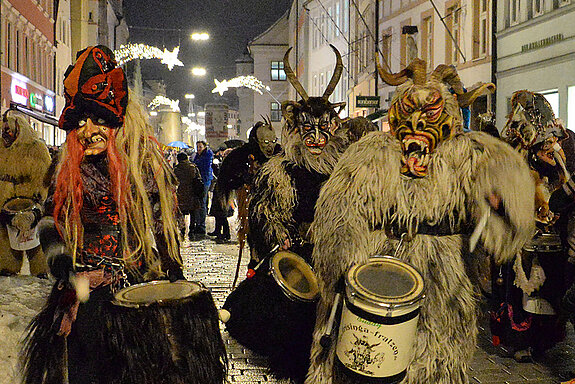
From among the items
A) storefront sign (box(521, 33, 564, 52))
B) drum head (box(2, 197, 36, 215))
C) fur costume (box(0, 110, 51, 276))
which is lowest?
drum head (box(2, 197, 36, 215))

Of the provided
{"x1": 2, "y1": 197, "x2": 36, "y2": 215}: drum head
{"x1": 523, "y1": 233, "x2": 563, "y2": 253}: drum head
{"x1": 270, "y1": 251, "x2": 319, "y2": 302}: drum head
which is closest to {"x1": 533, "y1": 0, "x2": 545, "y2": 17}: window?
{"x1": 523, "y1": 233, "x2": 563, "y2": 253}: drum head

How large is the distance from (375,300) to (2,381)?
10.7ft

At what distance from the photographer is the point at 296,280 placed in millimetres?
4965

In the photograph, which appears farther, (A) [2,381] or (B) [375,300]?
(A) [2,381]

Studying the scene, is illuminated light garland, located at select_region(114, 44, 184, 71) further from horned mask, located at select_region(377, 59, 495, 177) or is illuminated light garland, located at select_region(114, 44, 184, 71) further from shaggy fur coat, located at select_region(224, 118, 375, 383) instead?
horned mask, located at select_region(377, 59, 495, 177)

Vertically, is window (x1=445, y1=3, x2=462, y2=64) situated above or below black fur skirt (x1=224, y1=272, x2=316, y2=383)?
above

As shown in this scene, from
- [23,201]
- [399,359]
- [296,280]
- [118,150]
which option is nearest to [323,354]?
[399,359]

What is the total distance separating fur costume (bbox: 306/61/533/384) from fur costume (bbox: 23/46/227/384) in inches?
34.8

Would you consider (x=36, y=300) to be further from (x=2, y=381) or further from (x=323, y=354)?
(x=323, y=354)

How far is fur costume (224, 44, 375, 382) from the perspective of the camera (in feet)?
18.1

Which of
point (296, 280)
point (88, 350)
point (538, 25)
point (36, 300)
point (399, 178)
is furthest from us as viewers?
point (538, 25)

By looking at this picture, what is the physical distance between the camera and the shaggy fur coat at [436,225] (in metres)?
3.79

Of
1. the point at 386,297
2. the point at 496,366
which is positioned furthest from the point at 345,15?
the point at 386,297

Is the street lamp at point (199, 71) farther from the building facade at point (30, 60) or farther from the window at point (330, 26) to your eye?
the window at point (330, 26)
